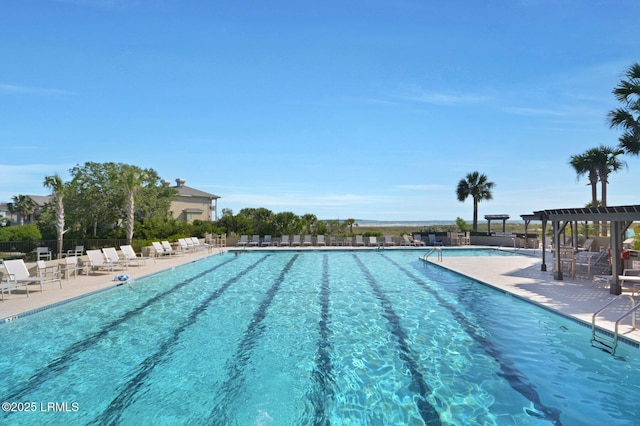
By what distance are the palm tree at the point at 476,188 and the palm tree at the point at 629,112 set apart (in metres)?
15.4

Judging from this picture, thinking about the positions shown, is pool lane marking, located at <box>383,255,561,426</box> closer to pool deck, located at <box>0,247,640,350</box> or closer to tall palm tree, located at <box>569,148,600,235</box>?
pool deck, located at <box>0,247,640,350</box>

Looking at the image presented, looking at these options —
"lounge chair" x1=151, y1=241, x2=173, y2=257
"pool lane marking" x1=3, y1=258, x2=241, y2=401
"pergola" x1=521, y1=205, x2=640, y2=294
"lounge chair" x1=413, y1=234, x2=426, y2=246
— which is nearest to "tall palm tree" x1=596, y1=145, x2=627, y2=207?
"lounge chair" x1=413, y1=234, x2=426, y2=246

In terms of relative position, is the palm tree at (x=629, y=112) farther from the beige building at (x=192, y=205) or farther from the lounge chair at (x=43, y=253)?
the beige building at (x=192, y=205)

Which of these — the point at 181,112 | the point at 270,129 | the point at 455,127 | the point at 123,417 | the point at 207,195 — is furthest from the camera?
the point at 207,195

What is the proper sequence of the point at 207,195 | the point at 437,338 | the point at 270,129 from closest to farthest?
the point at 437,338
the point at 270,129
the point at 207,195

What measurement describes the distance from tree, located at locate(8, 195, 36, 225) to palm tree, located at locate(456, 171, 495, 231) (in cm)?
4539

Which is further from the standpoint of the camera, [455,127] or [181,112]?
[455,127]

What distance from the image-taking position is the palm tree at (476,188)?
28.5 metres

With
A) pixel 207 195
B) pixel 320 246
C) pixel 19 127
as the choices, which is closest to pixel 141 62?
pixel 19 127

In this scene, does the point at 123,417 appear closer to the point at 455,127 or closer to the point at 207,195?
the point at 455,127

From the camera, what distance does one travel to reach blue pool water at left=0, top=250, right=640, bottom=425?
3.68m

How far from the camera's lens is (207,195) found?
1244 inches

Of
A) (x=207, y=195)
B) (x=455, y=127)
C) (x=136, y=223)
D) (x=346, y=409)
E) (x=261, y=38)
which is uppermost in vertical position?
(x=261, y=38)

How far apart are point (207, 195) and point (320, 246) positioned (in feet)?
44.2
